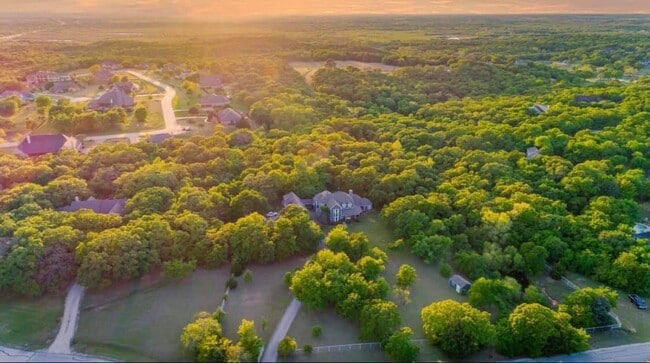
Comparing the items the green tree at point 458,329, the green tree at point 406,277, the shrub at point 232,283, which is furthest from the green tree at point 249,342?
the green tree at point 406,277

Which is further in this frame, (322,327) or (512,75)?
(512,75)

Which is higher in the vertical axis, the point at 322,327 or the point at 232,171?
the point at 232,171

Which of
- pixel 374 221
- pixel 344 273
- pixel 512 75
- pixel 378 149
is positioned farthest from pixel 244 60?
pixel 344 273

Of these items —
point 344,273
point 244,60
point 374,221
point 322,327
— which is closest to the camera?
point 322,327

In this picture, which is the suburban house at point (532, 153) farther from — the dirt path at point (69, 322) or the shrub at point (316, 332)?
the dirt path at point (69, 322)

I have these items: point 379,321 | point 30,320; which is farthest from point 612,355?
point 30,320

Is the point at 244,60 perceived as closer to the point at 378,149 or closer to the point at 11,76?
the point at 11,76
